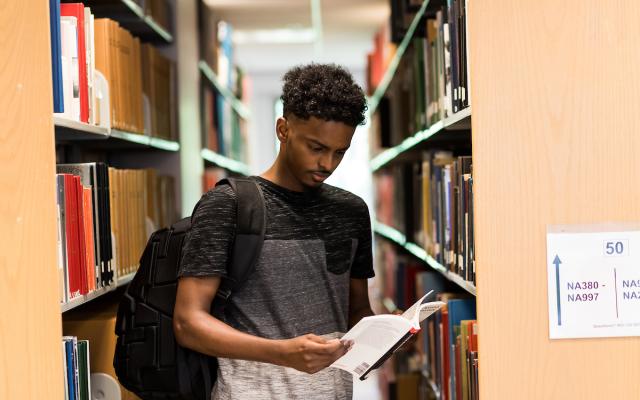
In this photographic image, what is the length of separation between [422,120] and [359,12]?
2.71 metres

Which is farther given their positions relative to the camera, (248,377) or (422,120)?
(422,120)

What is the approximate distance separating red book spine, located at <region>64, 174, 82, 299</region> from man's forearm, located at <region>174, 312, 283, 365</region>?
45cm

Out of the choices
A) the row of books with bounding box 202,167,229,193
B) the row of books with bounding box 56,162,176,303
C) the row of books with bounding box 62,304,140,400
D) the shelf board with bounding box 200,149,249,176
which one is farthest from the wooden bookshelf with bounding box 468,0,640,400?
the shelf board with bounding box 200,149,249,176

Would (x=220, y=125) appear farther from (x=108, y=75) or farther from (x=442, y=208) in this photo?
(x=442, y=208)

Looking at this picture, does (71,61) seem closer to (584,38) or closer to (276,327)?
(276,327)

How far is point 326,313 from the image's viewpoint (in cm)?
181

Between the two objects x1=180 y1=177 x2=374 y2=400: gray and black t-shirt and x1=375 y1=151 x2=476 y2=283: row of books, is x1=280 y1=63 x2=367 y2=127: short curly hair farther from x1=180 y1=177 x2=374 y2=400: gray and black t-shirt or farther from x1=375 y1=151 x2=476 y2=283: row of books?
x1=375 y1=151 x2=476 y2=283: row of books

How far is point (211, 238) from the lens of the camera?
168cm

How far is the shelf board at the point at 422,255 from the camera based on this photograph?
205 cm

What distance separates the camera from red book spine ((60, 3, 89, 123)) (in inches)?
84.2

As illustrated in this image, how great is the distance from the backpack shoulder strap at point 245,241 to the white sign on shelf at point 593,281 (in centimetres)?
60

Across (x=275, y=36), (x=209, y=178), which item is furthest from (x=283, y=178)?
(x=275, y=36)

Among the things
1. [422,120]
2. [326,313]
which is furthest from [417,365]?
[326,313]

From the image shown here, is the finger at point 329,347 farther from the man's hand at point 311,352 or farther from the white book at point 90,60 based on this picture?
the white book at point 90,60
